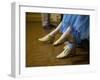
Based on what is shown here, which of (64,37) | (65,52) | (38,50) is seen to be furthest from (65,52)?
(38,50)

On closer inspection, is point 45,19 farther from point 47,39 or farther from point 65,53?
point 65,53

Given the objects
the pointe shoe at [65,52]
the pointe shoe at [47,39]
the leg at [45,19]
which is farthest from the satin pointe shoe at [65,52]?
the leg at [45,19]

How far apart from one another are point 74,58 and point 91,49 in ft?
0.55

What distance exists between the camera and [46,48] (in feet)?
5.75

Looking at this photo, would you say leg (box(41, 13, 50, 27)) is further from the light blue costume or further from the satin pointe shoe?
the satin pointe shoe

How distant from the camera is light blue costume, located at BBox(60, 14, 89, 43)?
1.82 metres

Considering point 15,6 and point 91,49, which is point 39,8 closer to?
point 15,6

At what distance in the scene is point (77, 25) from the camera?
6.15 ft

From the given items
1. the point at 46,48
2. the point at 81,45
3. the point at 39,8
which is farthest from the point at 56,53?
the point at 39,8

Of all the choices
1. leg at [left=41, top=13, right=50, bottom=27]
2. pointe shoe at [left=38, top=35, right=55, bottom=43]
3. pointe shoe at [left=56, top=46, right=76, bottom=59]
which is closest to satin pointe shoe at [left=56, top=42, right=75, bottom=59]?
pointe shoe at [left=56, top=46, right=76, bottom=59]

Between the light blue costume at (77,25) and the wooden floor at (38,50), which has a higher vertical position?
the light blue costume at (77,25)

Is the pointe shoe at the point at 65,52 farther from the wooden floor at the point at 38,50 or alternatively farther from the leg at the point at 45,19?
the leg at the point at 45,19

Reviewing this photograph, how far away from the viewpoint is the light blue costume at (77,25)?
5.96ft

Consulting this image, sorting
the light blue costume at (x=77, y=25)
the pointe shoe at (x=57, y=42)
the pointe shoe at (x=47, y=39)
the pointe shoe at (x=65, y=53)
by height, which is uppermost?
the light blue costume at (x=77, y=25)
